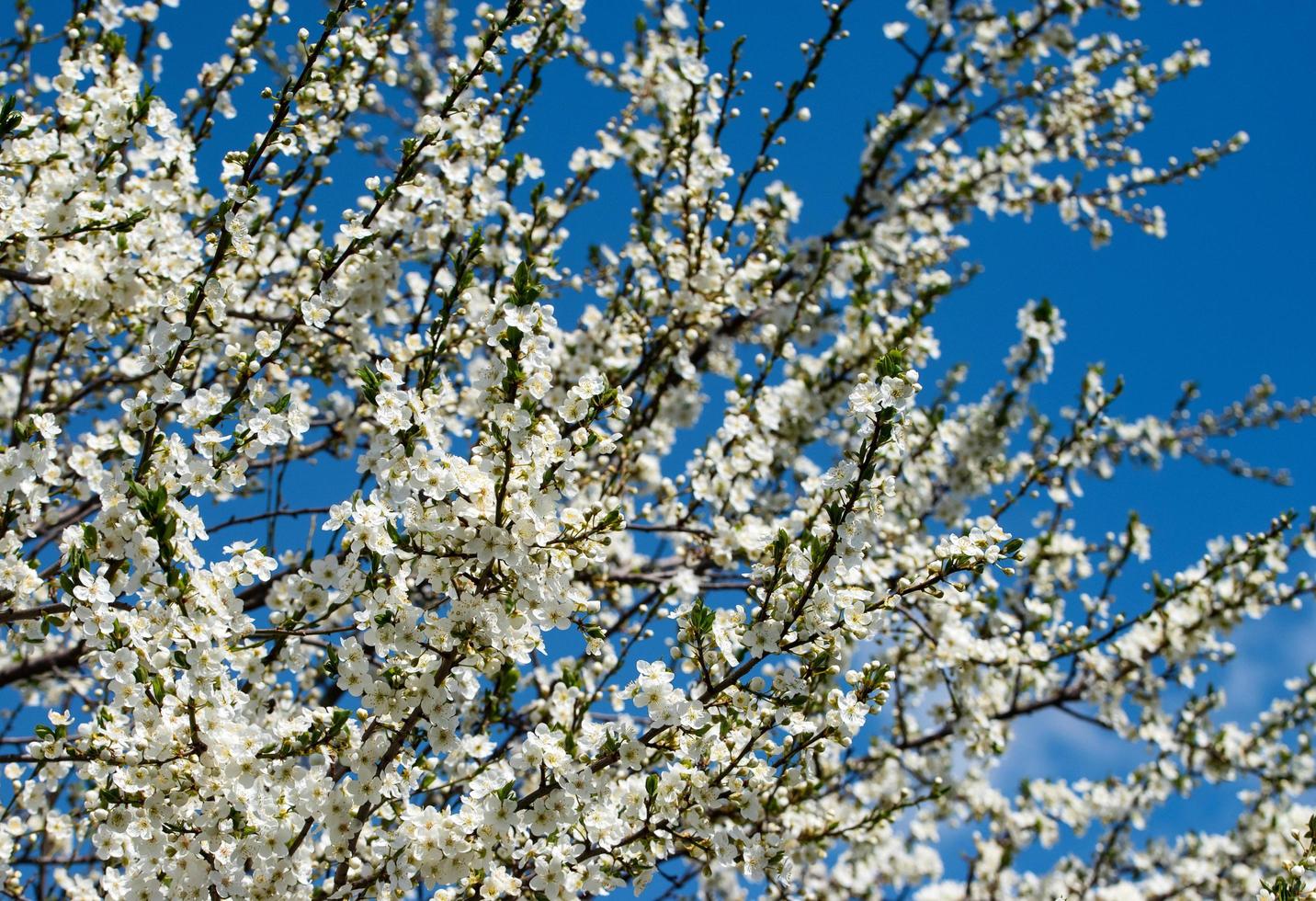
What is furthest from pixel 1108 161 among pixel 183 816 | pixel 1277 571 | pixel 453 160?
pixel 183 816

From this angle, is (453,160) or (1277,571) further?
(1277,571)

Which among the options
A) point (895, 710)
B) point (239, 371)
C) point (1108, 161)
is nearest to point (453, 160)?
point (239, 371)

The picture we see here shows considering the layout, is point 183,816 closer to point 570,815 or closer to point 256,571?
point 256,571

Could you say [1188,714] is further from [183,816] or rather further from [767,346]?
[183,816]

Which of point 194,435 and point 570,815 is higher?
point 194,435

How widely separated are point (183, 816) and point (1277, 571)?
6.54 metres

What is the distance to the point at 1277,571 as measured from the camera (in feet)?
22.6

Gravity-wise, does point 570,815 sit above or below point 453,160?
below

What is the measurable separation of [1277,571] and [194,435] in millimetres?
6553

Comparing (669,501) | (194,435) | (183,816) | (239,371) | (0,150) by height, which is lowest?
(183,816)

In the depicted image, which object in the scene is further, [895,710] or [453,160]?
[895,710]

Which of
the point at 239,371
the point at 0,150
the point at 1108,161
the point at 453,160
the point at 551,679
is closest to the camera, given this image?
the point at 239,371

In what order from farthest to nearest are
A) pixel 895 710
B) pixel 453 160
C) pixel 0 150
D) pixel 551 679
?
1. pixel 895 710
2. pixel 551 679
3. pixel 453 160
4. pixel 0 150

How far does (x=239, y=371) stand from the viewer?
3990 millimetres
